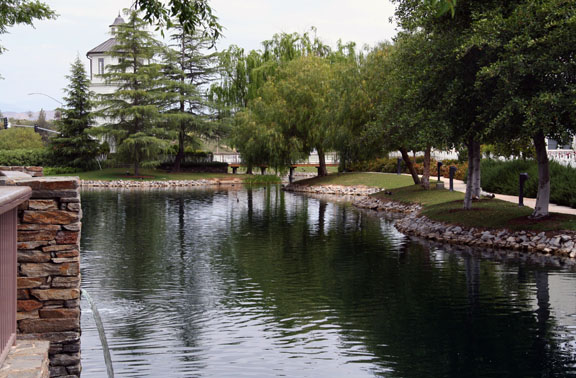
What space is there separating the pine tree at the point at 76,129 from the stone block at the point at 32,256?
5478 cm

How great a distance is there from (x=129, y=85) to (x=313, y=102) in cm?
2187

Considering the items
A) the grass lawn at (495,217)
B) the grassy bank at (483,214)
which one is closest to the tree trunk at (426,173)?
the grassy bank at (483,214)

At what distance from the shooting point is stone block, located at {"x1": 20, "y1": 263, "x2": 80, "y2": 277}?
25.8ft

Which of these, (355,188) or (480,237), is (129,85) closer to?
(355,188)

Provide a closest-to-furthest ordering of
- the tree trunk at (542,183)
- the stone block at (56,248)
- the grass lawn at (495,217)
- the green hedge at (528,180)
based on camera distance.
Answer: the stone block at (56,248) < the grass lawn at (495,217) < the tree trunk at (542,183) < the green hedge at (528,180)

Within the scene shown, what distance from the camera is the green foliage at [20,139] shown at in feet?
272

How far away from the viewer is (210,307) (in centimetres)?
1303

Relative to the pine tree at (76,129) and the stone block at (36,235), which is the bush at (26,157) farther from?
the stone block at (36,235)

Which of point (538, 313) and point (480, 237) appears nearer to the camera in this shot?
point (538, 313)

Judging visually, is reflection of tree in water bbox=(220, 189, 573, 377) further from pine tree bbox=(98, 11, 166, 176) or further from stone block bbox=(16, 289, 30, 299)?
pine tree bbox=(98, 11, 166, 176)

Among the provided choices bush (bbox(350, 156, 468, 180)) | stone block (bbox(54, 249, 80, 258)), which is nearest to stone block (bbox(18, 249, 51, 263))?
stone block (bbox(54, 249, 80, 258))

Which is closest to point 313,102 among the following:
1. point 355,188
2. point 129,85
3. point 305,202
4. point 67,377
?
point 355,188

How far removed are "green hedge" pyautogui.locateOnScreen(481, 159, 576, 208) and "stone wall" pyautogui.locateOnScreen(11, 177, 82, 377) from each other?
21351mm

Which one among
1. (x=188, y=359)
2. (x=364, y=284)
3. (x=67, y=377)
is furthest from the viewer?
(x=364, y=284)
